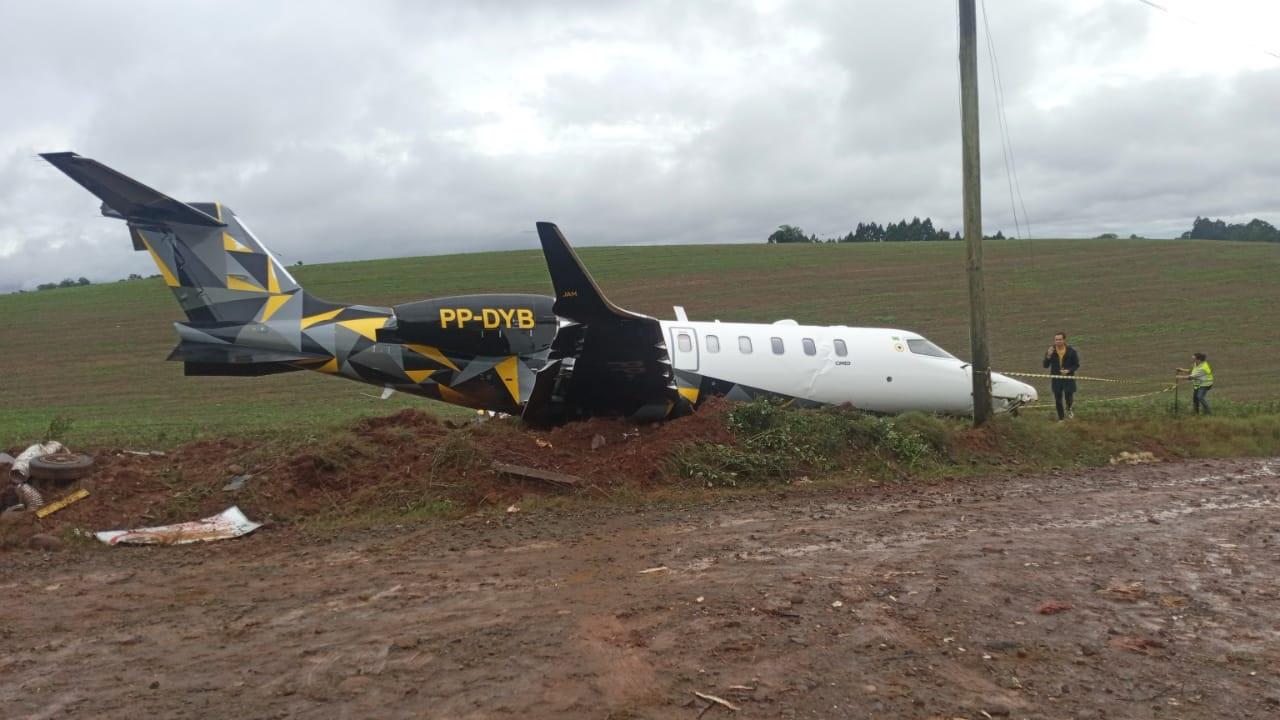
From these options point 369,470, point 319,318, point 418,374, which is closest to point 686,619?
point 369,470

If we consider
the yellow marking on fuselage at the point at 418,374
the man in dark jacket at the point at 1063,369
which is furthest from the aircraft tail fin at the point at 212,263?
the man in dark jacket at the point at 1063,369

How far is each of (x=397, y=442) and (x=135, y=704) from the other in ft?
22.6

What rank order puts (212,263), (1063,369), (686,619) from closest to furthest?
(686,619), (212,263), (1063,369)

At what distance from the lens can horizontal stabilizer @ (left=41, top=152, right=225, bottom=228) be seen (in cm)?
→ 1052

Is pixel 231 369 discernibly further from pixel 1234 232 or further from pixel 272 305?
pixel 1234 232

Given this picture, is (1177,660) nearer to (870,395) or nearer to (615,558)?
(615,558)

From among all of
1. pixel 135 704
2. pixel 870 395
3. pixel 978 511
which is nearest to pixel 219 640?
pixel 135 704

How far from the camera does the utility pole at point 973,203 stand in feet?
41.8

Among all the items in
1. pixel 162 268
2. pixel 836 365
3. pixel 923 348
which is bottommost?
pixel 836 365

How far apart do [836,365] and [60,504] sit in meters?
11.4

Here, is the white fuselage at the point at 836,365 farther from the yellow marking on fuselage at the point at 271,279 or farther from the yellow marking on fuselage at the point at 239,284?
the yellow marking on fuselage at the point at 239,284

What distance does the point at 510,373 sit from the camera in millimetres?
13258

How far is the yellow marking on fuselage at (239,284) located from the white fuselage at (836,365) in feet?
21.4

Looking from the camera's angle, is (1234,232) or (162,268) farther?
(1234,232)
